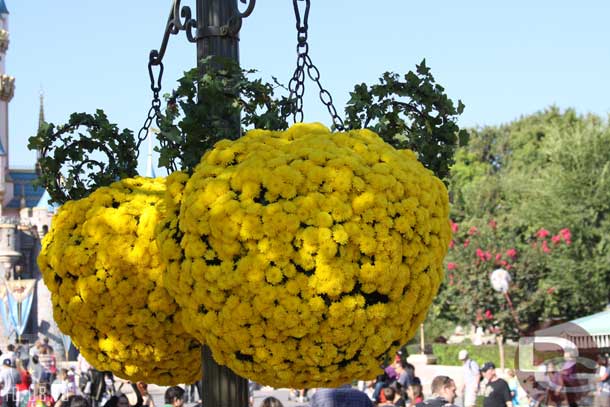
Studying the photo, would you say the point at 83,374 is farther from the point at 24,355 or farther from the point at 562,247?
the point at 562,247

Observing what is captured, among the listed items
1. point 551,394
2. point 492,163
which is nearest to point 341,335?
point 551,394

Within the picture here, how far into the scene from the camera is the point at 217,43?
3350 millimetres

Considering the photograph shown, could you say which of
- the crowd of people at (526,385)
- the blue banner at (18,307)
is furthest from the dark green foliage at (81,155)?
the blue banner at (18,307)

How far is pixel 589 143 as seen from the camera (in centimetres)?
2888

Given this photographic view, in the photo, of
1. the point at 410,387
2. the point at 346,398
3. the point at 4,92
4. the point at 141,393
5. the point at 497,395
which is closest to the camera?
the point at 346,398

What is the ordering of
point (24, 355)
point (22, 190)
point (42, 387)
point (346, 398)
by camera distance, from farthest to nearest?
point (22, 190) < point (24, 355) < point (42, 387) < point (346, 398)

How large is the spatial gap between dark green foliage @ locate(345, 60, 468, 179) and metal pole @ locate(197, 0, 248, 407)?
454 millimetres

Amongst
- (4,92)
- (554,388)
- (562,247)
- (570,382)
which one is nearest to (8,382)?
(554,388)

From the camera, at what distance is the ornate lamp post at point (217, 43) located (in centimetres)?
327

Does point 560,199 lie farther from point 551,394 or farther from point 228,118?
point 228,118

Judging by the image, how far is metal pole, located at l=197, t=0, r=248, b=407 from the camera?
327 cm

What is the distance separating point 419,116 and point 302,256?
3.36ft

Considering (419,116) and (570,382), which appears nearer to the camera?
(419,116)

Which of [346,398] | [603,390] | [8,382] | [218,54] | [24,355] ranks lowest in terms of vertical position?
[603,390]
